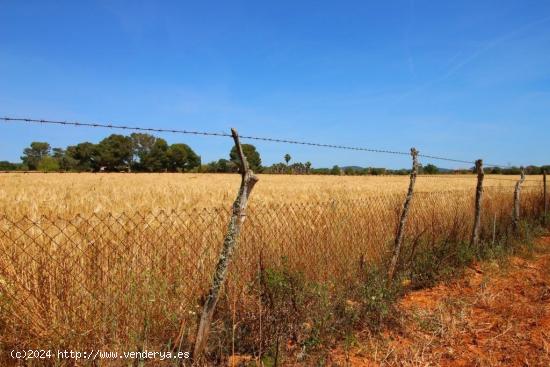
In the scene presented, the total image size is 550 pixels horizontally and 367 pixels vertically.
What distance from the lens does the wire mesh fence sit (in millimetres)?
2852

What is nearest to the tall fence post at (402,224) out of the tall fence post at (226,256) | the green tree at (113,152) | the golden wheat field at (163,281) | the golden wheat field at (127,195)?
the golden wheat field at (163,281)

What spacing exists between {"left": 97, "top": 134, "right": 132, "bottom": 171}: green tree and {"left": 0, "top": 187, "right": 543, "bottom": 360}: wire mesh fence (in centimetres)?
9308

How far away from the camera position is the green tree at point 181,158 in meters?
99.1

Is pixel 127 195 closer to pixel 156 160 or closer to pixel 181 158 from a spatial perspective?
pixel 156 160

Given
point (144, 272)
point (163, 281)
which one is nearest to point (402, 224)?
point (163, 281)

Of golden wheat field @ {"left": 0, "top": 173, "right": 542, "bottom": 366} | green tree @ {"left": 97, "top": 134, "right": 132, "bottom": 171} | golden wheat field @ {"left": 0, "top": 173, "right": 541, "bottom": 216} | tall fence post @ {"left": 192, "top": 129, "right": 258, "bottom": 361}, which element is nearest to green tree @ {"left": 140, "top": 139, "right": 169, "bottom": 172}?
green tree @ {"left": 97, "top": 134, "right": 132, "bottom": 171}

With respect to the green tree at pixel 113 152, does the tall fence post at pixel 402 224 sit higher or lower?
lower

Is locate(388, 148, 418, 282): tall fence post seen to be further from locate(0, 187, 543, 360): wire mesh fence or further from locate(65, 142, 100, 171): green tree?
locate(65, 142, 100, 171): green tree

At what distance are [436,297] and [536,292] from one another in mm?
1473

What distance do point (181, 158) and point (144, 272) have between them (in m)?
102

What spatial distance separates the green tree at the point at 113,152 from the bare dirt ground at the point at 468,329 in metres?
94.3

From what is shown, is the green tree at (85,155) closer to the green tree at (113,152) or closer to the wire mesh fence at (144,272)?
the green tree at (113,152)

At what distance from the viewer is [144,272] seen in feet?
11.1

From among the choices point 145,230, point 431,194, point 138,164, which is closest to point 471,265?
point 431,194
